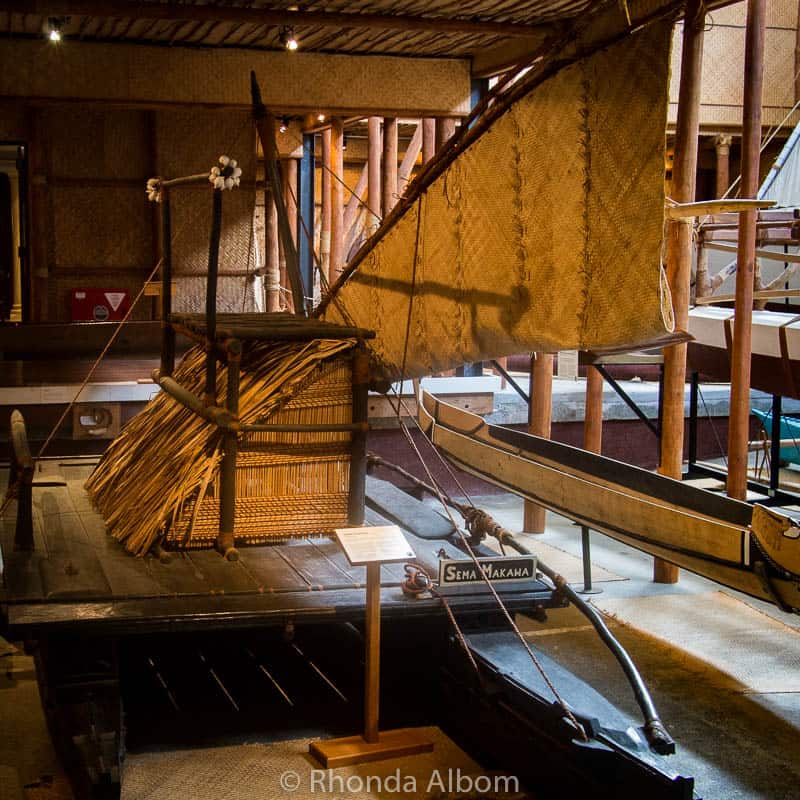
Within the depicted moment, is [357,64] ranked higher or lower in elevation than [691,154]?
higher

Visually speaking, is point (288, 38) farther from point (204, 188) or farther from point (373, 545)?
point (373, 545)

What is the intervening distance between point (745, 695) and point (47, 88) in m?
5.42

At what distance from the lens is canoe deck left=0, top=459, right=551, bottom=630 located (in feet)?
11.8

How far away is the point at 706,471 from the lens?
6.94m

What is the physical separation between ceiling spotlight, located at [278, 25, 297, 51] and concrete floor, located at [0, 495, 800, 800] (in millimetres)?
3308

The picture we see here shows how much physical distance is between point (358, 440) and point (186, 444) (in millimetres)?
664

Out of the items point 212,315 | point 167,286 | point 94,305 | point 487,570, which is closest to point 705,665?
point 487,570

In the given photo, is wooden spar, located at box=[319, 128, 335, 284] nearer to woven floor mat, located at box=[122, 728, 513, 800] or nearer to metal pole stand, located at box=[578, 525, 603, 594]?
metal pole stand, located at box=[578, 525, 603, 594]

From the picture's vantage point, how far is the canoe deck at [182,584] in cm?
361

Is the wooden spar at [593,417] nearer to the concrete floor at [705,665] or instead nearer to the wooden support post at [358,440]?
the concrete floor at [705,665]

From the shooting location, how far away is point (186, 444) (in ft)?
14.0

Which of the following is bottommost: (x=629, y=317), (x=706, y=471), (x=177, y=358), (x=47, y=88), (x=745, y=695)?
(x=745, y=695)

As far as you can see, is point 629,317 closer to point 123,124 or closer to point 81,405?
point 81,405

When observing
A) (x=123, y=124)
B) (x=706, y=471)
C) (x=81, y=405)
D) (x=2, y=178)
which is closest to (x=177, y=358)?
(x=81, y=405)
